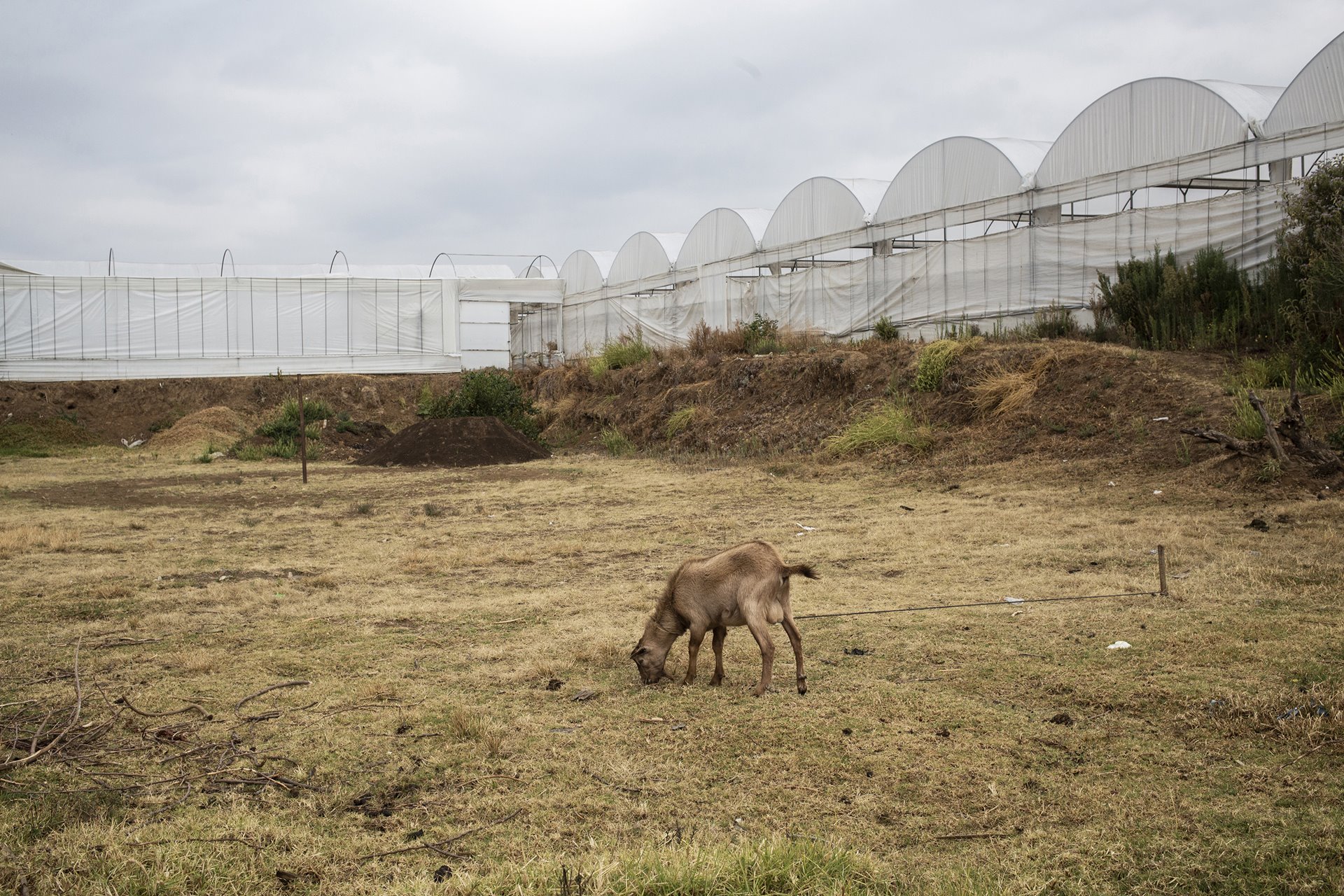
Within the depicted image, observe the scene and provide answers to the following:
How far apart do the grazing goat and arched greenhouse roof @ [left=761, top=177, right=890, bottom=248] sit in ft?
65.8

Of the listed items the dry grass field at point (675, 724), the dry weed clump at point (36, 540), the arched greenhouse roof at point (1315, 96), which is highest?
the arched greenhouse roof at point (1315, 96)

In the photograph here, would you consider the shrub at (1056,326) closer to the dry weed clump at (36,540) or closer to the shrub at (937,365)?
the shrub at (937,365)

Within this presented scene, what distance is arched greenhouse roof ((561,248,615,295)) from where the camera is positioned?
3800cm

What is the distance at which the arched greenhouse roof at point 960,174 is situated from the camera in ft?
66.6

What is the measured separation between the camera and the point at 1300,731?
4.30 m

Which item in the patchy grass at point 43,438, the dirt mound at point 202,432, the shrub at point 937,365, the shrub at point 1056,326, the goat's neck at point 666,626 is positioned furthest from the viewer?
the patchy grass at point 43,438

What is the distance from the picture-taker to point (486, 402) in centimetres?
2488

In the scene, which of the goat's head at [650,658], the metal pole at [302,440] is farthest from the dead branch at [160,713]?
the metal pole at [302,440]

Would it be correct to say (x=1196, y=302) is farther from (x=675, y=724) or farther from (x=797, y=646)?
(x=675, y=724)

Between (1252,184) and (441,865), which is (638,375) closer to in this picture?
(1252,184)

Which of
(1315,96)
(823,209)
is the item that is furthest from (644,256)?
(1315,96)

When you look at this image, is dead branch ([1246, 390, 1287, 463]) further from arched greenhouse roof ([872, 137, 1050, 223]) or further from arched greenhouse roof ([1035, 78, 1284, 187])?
arched greenhouse roof ([872, 137, 1050, 223])

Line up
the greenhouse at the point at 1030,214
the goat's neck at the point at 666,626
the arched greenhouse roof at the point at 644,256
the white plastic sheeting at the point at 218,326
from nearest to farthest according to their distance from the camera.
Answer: the goat's neck at the point at 666,626, the greenhouse at the point at 1030,214, the white plastic sheeting at the point at 218,326, the arched greenhouse roof at the point at 644,256

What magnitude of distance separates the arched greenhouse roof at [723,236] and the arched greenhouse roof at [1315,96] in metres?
14.6
